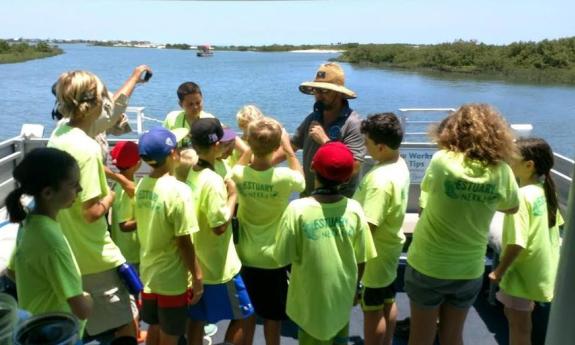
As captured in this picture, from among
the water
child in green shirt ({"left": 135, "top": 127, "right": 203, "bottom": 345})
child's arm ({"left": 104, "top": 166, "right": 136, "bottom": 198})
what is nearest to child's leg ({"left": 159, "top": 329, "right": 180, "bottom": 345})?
child in green shirt ({"left": 135, "top": 127, "right": 203, "bottom": 345})

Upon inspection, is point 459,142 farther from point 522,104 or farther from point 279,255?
point 522,104

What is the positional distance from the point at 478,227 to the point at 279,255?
0.86m

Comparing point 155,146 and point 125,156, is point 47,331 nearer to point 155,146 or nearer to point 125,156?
point 155,146

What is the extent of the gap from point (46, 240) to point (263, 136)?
103cm

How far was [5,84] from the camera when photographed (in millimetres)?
A: 26062

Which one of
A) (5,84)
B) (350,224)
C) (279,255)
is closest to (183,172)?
(279,255)

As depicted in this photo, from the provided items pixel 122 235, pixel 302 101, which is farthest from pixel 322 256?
pixel 302 101

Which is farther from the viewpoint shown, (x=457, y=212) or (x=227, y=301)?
(x=227, y=301)

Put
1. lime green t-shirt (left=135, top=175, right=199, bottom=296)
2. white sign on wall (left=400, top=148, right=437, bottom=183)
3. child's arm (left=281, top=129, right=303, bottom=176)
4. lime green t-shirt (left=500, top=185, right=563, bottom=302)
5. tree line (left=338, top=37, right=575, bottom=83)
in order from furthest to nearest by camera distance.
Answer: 1. tree line (left=338, top=37, right=575, bottom=83)
2. white sign on wall (left=400, top=148, right=437, bottom=183)
3. child's arm (left=281, top=129, right=303, bottom=176)
4. lime green t-shirt (left=500, top=185, right=563, bottom=302)
5. lime green t-shirt (left=135, top=175, right=199, bottom=296)

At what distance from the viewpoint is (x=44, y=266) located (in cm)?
160

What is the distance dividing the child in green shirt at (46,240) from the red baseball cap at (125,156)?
96 centimetres

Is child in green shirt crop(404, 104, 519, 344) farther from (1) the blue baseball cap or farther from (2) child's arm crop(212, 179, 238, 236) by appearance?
(1) the blue baseball cap

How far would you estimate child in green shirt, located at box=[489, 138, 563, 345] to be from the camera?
2359mm

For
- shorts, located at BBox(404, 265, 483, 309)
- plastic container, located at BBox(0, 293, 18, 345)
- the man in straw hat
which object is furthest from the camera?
the man in straw hat
